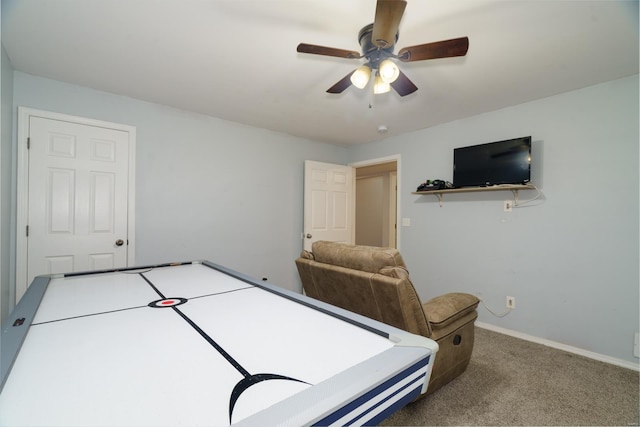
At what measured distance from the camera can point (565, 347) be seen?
254 cm

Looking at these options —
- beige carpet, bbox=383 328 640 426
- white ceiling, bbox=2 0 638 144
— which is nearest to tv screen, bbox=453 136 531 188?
white ceiling, bbox=2 0 638 144

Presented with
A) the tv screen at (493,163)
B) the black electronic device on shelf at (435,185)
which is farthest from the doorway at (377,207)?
the tv screen at (493,163)

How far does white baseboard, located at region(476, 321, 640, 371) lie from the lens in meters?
2.25

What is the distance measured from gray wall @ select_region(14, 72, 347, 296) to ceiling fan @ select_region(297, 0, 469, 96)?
2060 millimetres

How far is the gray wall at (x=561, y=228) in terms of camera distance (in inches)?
90.0

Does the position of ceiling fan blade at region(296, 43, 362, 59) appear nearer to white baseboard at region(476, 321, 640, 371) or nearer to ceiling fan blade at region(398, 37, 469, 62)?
ceiling fan blade at region(398, 37, 469, 62)

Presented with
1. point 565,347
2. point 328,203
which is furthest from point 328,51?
point 565,347

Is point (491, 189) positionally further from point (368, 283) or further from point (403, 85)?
point (368, 283)

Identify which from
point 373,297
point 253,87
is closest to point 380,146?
point 253,87

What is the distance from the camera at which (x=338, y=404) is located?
0.63 m

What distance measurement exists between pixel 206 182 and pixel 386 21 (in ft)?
8.63

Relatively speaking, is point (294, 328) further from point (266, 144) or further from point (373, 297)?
point (266, 144)

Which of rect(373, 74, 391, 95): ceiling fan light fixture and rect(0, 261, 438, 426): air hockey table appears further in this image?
rect(373, 74, 391, 95): ceiling fan light fixture

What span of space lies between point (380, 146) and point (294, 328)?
3570 millimetres
